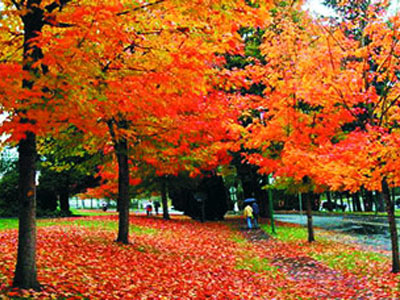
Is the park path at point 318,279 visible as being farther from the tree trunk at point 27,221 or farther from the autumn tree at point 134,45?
the tree trunk at point 27,221

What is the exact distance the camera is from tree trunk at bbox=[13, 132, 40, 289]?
632cm

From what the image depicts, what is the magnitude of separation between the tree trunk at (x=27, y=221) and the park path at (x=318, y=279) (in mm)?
5472

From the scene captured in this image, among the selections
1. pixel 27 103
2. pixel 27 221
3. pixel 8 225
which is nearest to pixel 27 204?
pixel 27 221

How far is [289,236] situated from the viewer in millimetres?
19188

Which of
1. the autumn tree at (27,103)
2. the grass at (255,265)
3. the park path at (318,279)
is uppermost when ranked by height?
the autumn tree at (27,103)

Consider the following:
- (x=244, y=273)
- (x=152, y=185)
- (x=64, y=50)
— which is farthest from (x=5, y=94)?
(x=152, y=185)

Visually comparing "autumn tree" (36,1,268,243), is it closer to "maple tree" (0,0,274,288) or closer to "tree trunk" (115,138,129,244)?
"maple tree" (0,0,274,288)

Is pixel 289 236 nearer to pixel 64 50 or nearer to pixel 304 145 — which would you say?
pixel 304 145

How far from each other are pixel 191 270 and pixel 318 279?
10.6 ft

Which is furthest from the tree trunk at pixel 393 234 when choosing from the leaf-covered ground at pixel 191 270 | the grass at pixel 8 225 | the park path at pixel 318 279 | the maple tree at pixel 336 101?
the grass at pixel 8 225

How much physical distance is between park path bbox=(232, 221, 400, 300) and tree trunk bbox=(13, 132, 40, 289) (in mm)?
5472

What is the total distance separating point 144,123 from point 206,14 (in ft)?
18.8

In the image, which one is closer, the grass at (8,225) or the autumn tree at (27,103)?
the autumn tree at (27,103)

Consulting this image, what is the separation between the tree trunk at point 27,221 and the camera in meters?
6.32
